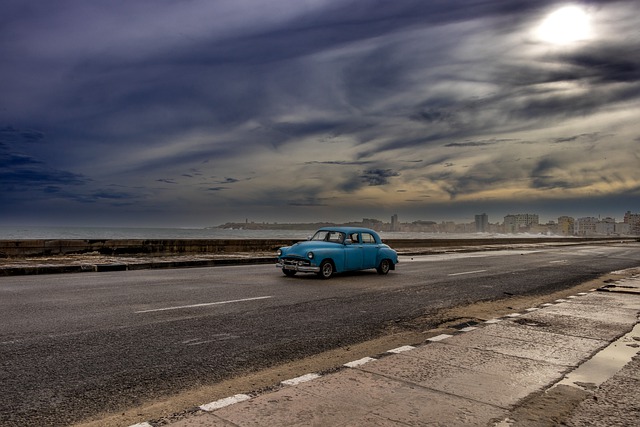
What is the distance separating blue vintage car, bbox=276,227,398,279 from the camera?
14.2 meters

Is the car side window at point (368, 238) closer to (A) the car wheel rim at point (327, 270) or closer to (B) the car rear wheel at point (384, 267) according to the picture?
(B) the car rear wheel at point (384, 267)

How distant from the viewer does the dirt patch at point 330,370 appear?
392cm

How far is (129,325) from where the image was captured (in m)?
7.40

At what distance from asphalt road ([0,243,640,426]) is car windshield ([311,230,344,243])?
3.97ft

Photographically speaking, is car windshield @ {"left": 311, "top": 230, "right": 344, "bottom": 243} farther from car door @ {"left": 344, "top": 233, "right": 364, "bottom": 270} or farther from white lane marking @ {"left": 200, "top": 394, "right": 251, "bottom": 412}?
white lane marking @ {"left": 200, "top": 394, "right": 251, "bottom": 412}

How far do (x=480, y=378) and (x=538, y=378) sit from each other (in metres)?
0.62

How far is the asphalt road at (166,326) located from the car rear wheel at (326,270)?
34 cm

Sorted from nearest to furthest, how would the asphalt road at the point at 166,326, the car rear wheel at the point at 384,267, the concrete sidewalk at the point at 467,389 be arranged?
the concrete sidewalk at the point at 467,389 < the asphalt road at the point at 166,326 < the car rear wheel at the point at 384,267

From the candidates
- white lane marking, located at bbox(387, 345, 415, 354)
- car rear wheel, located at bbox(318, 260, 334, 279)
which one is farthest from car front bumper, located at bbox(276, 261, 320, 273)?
white lane marking, located at bbox(387, 345, 415, 354)

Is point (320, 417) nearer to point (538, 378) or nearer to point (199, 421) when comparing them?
point (199, 421)

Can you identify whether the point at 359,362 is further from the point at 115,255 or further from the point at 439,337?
the point at 115,255

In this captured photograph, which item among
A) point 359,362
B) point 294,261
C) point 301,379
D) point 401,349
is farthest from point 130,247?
point 301,379

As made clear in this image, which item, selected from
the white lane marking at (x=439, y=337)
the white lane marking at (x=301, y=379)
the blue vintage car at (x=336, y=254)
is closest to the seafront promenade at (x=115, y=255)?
the blue vintage car at (x=336, y=254)

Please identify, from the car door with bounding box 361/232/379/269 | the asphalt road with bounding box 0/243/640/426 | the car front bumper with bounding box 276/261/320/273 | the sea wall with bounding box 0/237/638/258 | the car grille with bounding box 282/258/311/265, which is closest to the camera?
the asphalt road with bounding box 0/243/640/426
